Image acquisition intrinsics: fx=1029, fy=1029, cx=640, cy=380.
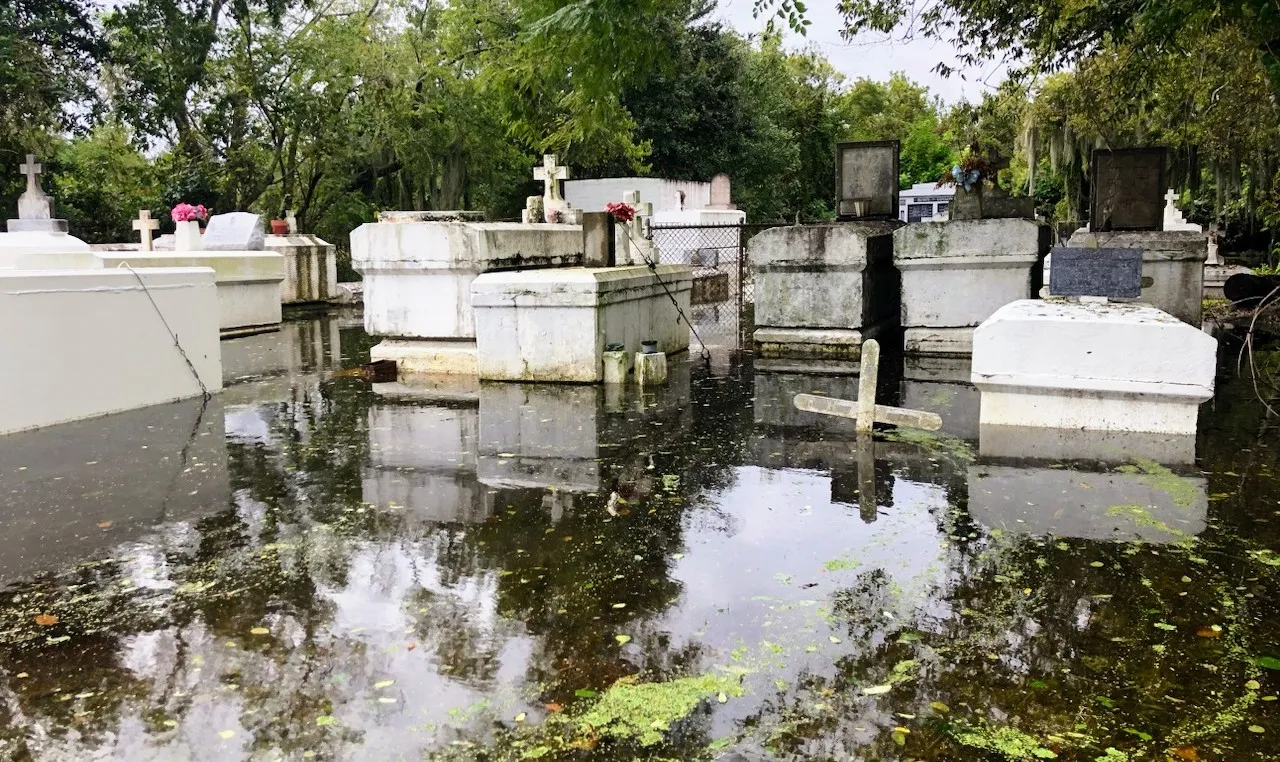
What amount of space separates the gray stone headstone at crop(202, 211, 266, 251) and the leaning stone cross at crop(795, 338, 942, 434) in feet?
37.4

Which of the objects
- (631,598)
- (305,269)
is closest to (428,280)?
(631,598)

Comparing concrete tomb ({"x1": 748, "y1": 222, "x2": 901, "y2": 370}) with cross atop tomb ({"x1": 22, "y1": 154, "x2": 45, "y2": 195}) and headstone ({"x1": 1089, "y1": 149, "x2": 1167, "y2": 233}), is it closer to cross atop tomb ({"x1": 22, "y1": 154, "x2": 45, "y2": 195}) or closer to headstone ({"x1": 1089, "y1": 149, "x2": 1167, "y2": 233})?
headstone ({"x1": 1089, "y1": 149, "x2": 1167, "y2": 233})

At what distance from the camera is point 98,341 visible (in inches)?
317

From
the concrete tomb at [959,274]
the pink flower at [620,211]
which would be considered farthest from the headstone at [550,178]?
the concrete tomb at [959,274]

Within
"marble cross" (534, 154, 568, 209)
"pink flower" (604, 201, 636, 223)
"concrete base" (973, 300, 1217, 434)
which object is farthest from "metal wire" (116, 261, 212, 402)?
"concrete base" (973, 300, 1217, 434)

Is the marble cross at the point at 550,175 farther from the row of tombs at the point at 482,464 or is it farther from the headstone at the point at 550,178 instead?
the row of tombs at the point at 482,464

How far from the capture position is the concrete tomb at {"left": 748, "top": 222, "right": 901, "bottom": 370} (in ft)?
38.9

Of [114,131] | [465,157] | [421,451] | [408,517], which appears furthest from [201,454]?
[114,131]

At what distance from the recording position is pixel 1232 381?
9883mm

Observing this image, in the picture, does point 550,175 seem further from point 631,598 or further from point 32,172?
point 631,598

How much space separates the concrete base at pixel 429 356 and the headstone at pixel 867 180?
6083 millimetres

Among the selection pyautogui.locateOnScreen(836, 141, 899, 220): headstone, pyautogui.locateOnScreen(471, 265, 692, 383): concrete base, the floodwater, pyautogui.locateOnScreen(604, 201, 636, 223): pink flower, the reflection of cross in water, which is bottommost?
the floodwater

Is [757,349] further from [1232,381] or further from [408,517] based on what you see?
[408,517]

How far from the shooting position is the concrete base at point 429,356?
1081 centimetres
